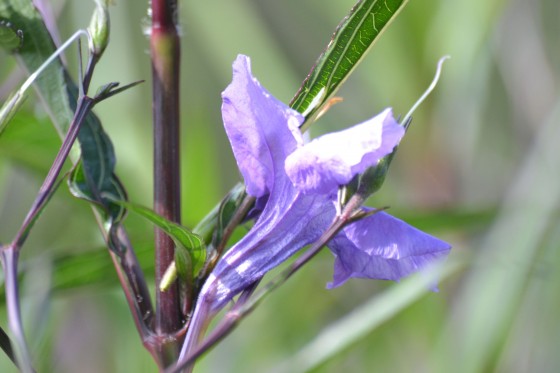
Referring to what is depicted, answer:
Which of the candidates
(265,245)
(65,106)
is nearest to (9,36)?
(65,106)

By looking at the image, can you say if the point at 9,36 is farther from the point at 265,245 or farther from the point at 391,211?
the point at 391,211

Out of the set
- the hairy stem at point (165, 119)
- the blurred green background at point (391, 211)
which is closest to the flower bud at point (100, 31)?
the hairy stem at point (165, 119)

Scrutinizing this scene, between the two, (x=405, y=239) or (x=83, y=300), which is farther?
(x=83, y=300)

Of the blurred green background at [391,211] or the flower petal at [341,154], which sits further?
the blurred green background at [391,211]

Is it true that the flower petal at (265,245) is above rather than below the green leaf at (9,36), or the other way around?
below

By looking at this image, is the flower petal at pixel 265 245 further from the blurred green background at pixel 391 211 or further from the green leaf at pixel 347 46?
the blurred green background at pixel 391 211

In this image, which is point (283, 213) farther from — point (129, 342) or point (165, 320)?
point (129, 342)

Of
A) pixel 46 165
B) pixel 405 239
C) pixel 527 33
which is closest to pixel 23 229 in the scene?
pixel 405 239
